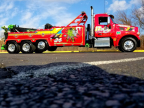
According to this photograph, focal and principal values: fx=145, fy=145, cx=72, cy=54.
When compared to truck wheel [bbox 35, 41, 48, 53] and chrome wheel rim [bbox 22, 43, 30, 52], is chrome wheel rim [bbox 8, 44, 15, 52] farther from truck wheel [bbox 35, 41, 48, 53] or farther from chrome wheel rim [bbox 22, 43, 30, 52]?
truck wheel [bbox 35, 41, 48, 53]

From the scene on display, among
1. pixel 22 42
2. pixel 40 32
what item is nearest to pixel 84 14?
pixel 40 32

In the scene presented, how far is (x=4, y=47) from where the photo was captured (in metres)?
10.2

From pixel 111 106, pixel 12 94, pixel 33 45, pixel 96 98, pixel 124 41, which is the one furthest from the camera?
pixel 33 45

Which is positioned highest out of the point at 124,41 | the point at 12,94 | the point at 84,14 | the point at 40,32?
the point at 84,14

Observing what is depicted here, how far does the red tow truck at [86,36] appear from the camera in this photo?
8469 mm

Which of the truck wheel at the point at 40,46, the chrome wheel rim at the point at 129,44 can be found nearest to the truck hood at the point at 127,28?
the chrome wheel rim at the point at 129,44

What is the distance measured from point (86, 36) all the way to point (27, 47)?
12.9 feet

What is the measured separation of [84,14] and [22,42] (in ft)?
14.8

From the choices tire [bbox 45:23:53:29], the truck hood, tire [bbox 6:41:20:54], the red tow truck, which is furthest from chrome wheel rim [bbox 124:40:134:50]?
tire [bbox 6:41:20:54]

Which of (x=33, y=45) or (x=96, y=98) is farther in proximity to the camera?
(x=33, y=45)

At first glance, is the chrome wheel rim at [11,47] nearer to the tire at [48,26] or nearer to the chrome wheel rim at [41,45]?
the chrome wheel rim at [41,45]

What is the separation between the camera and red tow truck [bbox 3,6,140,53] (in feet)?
27.8

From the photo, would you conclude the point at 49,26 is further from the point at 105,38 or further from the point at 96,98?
the point at 96,98

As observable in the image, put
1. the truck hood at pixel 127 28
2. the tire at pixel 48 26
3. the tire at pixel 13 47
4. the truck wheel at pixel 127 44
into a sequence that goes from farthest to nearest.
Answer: the tire at pixel 13 47, the tire at pixel 48 26, the truck hood at pixel 127 28, the truck wheel at pixel 127 44
